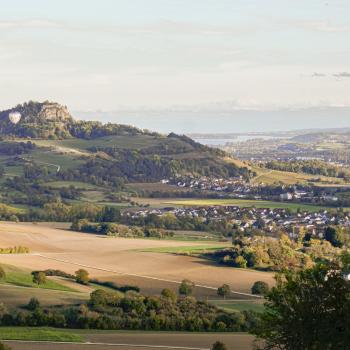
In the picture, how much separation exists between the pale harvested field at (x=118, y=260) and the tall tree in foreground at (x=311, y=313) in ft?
100

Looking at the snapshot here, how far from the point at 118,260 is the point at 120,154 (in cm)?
9183

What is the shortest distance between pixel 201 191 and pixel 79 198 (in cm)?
2046

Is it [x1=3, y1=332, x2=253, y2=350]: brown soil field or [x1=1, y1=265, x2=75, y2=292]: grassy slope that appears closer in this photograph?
[x1=3, y1=332, x2=253, y2=350]: brown soil field

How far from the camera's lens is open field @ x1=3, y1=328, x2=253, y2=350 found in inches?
1455

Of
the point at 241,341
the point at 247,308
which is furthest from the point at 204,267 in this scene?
the point at 241,341

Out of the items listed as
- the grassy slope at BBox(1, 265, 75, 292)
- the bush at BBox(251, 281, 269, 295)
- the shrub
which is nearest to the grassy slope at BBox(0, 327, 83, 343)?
the grassy slope at BBox(1, 265, 75, 292)

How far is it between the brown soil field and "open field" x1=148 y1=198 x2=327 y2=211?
232 feet

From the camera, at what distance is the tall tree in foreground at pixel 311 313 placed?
25.8m

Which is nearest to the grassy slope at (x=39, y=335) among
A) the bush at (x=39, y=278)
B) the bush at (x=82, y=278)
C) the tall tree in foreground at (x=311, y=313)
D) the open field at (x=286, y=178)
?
the tall tree in foreground at (x=311, y=313)

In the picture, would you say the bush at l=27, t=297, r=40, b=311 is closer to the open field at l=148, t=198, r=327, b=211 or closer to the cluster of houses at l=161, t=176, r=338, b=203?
the open field at l=148, t=198, r=327, b=211

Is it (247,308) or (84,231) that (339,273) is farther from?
(84,231)

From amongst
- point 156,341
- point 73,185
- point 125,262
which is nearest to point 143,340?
point 156,341

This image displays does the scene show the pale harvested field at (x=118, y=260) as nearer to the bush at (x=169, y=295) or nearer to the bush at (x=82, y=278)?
the bush at (x=82, y=278)

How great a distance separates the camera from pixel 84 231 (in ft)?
304
